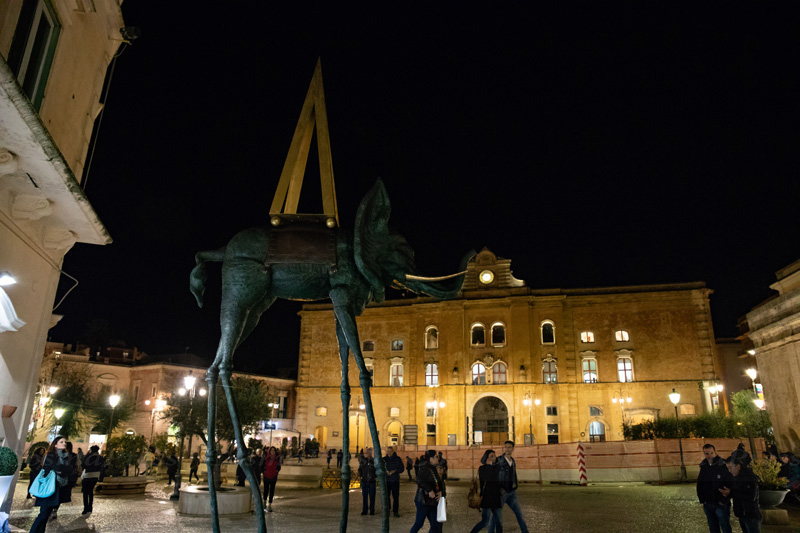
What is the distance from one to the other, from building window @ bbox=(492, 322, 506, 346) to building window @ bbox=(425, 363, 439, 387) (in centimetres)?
428

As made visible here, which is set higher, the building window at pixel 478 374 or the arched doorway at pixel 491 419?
the building window at pixel 478 374

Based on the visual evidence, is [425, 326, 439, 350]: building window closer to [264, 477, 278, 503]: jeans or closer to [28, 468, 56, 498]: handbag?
[264, 477, 278, 503]: jeans

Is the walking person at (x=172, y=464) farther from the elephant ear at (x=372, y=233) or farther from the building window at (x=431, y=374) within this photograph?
the building window at (x=431, y=374)

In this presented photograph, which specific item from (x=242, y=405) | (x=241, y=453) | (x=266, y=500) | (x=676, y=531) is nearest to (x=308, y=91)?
(x=241, y=453)

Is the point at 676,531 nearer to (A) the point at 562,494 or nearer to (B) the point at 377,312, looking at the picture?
(A) the point at 562,494

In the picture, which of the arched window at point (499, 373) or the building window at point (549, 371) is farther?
the arched window at point (499, 373)

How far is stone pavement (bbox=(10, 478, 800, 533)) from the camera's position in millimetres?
9664

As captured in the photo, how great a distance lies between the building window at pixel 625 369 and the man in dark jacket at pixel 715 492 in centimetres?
2885

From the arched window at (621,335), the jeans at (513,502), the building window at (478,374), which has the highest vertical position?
the arched window at (621,335)

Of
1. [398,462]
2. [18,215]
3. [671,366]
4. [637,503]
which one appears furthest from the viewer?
[671,366]

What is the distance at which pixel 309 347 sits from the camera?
42.0m

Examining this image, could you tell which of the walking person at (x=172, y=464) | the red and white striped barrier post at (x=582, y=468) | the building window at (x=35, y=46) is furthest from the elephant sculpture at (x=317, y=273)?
the red and white striped barrier post at (x=582, y=468)

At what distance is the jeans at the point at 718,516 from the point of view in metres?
8.02

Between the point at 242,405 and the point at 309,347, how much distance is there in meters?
14.9
